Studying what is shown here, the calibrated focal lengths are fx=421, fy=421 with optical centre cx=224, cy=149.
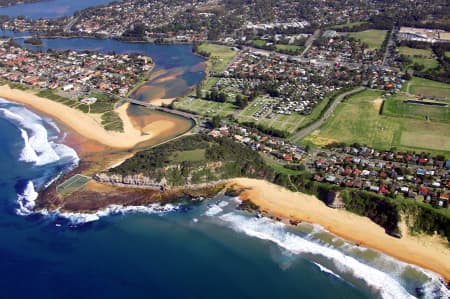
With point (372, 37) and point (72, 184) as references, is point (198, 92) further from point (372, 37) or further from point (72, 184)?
point (372, 37)

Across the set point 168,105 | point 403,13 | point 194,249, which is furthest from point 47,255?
point 403,13

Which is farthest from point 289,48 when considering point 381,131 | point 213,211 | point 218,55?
point 213,211

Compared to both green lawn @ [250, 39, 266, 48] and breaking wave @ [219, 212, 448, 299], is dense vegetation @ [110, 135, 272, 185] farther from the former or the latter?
green lawn @ [250, 39, 266, 48]

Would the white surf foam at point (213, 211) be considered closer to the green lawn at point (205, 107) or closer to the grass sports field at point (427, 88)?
the green lawn at point (205, 107)

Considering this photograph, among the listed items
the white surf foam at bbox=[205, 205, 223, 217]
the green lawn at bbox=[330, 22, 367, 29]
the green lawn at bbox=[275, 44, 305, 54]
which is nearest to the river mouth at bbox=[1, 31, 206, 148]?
the white surf foam at bbox=[205, 205, 223, 217]

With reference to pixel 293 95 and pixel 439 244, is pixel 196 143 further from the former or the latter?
pixel 439 244

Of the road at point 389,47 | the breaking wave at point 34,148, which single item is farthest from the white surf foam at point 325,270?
the road at point 389,47

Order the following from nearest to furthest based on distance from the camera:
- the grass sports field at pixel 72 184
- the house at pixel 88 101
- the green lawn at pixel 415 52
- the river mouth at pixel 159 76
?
1. the grass sports field at pixel 72 184
2. the river mouth at pixel 159 76
3. the house at pixel 88 101
4. the green lawn at pixel 415 52
